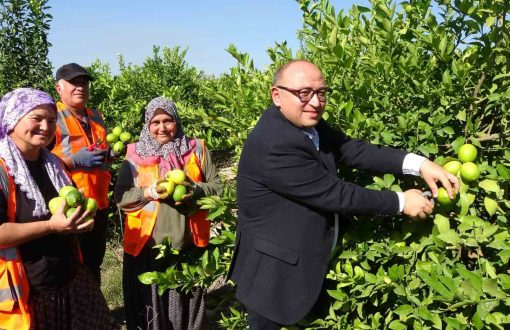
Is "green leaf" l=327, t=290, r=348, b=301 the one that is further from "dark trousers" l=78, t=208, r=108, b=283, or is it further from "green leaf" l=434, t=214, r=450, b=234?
"dark trousers" l=78, t=208, r=108, b=283

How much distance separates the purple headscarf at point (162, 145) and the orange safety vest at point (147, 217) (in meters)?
0.07

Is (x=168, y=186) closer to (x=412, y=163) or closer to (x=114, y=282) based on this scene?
(x=412, y=163)

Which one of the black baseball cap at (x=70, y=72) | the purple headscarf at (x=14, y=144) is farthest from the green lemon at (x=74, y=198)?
the black baseball cap at (x=70, y=72)

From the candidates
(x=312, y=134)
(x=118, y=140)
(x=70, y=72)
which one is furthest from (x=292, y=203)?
(x=118, y=140)

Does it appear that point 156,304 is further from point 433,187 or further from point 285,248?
point 433,187

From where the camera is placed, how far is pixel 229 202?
2684 mm

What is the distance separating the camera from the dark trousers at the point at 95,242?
4.21 meters

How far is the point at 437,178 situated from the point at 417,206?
14 centimetres

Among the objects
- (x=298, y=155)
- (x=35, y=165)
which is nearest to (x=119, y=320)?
(x=35, y=165)

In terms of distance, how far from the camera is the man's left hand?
1841 millimetres

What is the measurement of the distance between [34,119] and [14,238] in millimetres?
592

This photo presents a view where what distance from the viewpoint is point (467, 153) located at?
1872 millimetres

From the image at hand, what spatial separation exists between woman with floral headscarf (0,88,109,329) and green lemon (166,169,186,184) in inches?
26.4

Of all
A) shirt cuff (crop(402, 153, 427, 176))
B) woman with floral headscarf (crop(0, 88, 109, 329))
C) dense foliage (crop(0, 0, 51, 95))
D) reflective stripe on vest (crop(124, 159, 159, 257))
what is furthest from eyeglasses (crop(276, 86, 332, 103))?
dense foliage (crop(0, 0, 51, 95))
